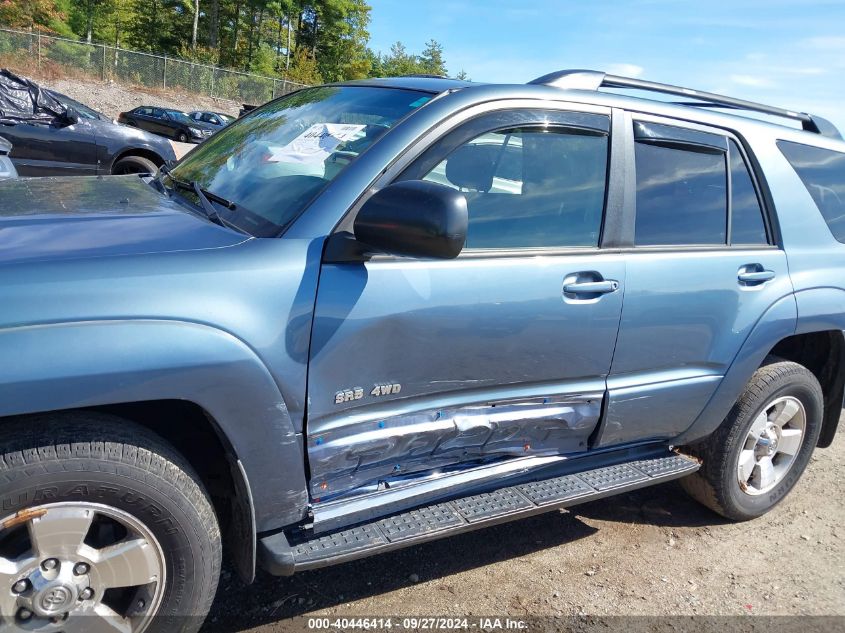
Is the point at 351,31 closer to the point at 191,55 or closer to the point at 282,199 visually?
the point at 191,55

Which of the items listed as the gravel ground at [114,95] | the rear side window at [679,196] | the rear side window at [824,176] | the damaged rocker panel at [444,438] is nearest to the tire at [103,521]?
the damaged rocker panel at [444,438]

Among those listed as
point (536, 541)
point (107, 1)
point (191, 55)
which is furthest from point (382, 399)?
point (107, 1)

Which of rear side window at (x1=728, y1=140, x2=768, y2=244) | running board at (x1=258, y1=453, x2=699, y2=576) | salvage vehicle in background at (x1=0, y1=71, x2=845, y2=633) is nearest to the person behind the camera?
salvage vehicle in background at (x1=0, y1=71, x2=845, y2=633)

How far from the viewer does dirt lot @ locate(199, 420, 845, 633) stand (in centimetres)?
278

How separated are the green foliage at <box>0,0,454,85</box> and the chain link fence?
25.2ft

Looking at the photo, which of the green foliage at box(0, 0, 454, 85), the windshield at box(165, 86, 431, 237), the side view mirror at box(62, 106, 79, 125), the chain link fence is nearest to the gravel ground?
the chain link fence

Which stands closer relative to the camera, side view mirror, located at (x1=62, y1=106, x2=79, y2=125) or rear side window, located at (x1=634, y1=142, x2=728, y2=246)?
rear side window, located at (x1=634, y1=142, x2=728, y2=246)

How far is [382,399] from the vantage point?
93.1 inches

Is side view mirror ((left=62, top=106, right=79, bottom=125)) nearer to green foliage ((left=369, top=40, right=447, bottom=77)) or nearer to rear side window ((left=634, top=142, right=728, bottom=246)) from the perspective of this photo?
rear side window ((left=634, top=142, right=728, bottom=246))

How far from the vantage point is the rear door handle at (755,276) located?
3.20 meters

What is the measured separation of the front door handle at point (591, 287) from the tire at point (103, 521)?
4.90ft

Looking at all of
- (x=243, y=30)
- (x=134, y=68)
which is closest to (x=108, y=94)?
(x=134, y=68)

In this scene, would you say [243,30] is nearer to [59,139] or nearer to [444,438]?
[59,139]

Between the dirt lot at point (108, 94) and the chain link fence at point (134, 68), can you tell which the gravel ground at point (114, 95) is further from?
the chain link fence at point (134, 68)
